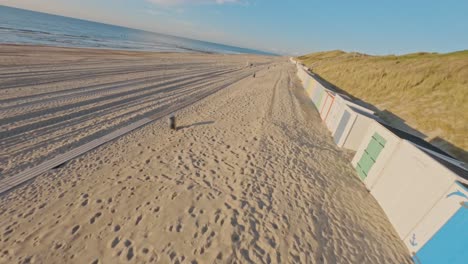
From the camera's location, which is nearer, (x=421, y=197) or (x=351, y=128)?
(x=421, y=197)

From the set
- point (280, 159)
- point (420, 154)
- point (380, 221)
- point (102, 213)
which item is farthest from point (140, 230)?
point (420, 154)

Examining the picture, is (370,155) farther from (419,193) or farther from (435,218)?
(435,218)

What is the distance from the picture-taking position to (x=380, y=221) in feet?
19.5

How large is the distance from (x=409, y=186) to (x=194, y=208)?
5.79 metres

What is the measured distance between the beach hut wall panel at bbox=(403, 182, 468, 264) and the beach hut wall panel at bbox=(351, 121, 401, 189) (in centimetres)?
231

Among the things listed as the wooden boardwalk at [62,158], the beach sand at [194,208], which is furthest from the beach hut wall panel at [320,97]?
the wooden boardwalk at [62,158]

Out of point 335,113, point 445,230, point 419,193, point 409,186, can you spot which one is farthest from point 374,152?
point 335,113

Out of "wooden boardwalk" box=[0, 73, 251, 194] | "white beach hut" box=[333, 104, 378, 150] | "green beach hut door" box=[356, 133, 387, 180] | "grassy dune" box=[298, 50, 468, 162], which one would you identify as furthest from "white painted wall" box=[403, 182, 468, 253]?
"wooden boardwalk" box=[0, 73, 251, 194]

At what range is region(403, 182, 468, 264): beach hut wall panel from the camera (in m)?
3.90

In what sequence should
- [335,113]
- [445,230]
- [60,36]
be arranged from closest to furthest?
[445,230] < [335,113] < [60,36]

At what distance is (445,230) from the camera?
4219 mm

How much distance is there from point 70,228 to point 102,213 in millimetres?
610

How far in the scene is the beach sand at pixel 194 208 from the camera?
13.5ft

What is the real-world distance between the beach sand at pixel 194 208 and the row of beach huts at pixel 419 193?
460mm
